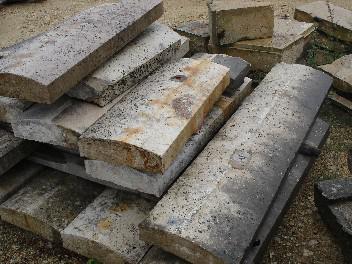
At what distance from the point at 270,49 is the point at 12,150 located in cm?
276

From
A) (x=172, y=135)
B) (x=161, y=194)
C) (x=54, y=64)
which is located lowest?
(x=161, y=194)

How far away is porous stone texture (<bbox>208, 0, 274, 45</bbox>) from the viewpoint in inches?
179

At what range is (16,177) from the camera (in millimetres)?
3586

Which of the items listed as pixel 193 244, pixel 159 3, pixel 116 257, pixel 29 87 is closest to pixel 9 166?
pixel 29 87

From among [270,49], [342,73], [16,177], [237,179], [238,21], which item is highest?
[238,21]

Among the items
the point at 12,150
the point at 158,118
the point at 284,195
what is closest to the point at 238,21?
the point at 158,118

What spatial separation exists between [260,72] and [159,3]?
1391 millimetres

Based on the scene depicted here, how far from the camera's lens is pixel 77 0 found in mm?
8203

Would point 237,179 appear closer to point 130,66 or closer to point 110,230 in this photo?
point 110,230

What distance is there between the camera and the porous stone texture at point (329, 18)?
5.39 metres

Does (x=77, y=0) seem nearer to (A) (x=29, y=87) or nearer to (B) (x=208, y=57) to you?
(B) (x=208, y=57)

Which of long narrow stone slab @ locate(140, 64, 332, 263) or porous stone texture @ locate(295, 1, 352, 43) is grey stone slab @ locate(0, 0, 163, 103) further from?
porous stone texture @ locate(295, 1, 352, 43)

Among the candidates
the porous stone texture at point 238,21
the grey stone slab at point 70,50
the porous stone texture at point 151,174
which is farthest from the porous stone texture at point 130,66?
the porous stone texture at point 238,21

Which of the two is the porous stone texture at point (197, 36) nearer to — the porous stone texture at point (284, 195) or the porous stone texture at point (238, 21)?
the porous stone texture at point (238, 21)
